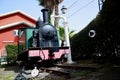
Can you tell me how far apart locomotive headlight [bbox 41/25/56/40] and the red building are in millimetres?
14984

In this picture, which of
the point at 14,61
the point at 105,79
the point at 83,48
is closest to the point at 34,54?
the point at 83,48

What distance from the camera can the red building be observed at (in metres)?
30.3

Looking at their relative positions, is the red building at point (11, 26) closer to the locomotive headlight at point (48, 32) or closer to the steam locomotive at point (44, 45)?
the steam locomotive at point (44, 45)

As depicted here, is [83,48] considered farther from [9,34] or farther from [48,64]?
[9,34]

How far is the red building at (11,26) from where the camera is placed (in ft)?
99.6

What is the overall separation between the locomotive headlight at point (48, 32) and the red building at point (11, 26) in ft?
49.2

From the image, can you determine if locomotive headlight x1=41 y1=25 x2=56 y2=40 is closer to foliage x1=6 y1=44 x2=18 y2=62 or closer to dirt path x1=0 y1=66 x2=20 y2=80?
dirt path x1=0 y1=66 x2=20 y2=80

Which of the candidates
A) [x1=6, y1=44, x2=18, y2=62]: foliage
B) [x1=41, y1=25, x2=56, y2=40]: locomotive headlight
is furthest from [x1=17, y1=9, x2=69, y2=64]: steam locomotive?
[x1=6, y1=44, x2=18, y2=62]: foliage

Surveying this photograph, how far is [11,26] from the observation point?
3145 cm

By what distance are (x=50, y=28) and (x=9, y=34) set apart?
18006mm

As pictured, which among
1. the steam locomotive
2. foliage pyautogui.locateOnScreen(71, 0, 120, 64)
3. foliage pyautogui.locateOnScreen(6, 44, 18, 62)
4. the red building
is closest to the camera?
foliage pyautogui.locateOnScreen(71, 0, 120, 64)

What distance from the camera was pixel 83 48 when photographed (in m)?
16.2

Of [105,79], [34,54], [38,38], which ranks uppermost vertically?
[38,38]

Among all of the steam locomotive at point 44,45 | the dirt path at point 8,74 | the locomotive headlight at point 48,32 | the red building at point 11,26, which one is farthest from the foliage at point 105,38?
the red building at point 11,26
